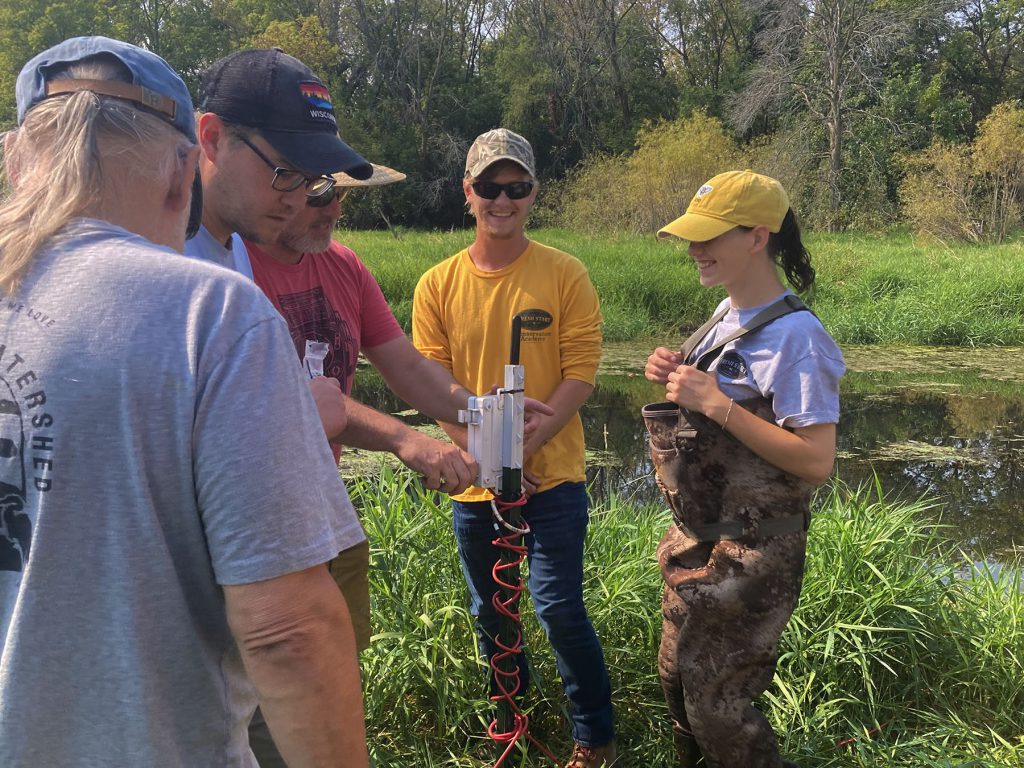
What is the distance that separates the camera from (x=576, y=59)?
118 ft

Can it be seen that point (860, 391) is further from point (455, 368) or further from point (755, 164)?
point (755, 164)

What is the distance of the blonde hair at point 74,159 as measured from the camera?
0.99 m

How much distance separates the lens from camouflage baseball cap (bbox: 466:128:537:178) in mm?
2791

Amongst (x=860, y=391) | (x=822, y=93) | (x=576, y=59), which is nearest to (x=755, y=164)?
(x=822, y=93)

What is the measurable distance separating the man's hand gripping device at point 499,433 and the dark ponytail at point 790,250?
0.72 m

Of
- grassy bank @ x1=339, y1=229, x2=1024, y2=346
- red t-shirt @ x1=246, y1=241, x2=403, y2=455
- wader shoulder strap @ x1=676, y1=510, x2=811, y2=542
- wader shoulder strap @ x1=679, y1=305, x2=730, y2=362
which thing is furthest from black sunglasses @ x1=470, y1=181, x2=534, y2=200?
grassy bank @ x1=339, y1=229, x2=1024, y2=346

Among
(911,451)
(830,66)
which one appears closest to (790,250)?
(911,451)

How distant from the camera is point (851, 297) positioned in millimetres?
13391

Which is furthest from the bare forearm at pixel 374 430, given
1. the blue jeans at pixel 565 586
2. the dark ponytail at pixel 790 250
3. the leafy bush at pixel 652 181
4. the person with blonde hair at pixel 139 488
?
the leafy bush at pixel 652 181

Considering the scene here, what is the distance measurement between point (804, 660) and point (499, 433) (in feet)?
4.85

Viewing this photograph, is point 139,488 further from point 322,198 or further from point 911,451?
point 911,451

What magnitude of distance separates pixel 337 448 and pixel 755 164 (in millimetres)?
28485

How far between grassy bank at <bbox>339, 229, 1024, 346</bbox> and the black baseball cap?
890cm

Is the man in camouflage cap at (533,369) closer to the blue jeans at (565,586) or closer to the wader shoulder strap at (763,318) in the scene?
the blue jeans at (565,586)
